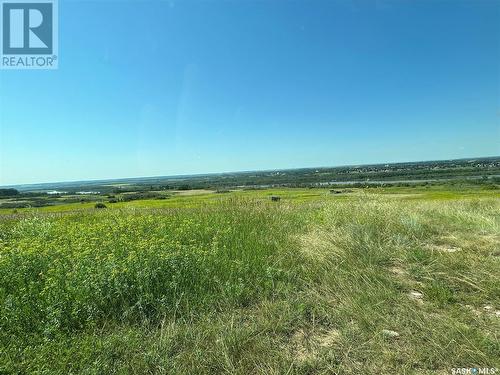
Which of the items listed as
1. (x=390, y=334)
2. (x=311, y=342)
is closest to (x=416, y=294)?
(x=390, y=334)

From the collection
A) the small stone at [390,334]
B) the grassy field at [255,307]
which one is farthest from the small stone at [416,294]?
the small stone at [390,334]

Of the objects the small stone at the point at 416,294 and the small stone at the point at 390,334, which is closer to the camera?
the small stone at the point at 390,334

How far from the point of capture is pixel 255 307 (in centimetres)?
329

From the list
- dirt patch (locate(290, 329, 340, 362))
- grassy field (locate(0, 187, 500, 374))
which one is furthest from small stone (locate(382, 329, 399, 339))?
dirt patch (locate(290, 329, 340, 362))

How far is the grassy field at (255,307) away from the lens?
2420 mm

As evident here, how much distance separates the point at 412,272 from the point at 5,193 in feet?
239

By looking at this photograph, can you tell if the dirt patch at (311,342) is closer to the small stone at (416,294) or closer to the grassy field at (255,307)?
the grassy field at (255,307)

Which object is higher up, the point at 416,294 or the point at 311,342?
the point at 416,294

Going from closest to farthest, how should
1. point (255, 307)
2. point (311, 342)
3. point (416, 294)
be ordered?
point (311, 342)
point (255, 307)
point (416, 294)

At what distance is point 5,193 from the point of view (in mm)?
55531

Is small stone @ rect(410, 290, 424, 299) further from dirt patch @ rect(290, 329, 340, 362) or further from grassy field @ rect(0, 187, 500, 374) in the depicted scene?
dirt patch @ rect(290, 329, 340, 362)

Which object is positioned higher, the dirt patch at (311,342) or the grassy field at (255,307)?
the grassy field at (255,307)

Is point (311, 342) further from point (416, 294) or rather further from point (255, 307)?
point (416, 294)

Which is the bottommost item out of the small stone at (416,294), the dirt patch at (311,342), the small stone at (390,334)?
the dirt patch at (311,342)
